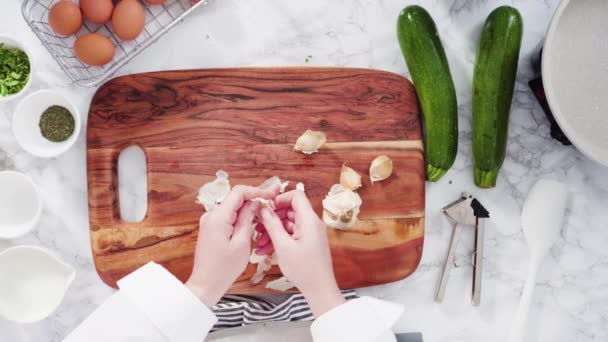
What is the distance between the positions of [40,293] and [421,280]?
87 cm

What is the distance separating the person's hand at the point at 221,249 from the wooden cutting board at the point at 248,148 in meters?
0.18

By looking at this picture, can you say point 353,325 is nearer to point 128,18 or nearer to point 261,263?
point 261,263

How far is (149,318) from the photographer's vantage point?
0.98 metres

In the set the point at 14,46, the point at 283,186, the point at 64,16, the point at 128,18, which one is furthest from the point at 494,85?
the point at 14,46

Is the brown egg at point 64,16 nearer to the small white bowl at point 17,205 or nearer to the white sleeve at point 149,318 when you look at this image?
the small white bowl at point 17,205

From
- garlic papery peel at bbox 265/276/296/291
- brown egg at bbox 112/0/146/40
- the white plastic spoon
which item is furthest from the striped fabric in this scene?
brown egg at bbox 112/0/146/40

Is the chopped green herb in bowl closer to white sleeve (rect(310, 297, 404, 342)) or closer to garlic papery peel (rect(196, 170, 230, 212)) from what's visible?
garlic papery peel (rect(196, 170, 230, 212))

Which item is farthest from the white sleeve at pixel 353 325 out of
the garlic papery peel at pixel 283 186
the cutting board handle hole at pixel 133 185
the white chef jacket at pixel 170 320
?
the cutting board handle hole at pixel 133 185

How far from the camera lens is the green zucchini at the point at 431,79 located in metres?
1.21

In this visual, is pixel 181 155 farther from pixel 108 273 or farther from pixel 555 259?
pixel 555 259

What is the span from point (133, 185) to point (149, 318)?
39 centimetres

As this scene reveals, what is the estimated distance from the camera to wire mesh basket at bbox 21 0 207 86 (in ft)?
4.06

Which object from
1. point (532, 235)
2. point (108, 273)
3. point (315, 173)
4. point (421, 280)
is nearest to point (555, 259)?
point (532, 235)

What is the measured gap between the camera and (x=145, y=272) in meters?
1.06
